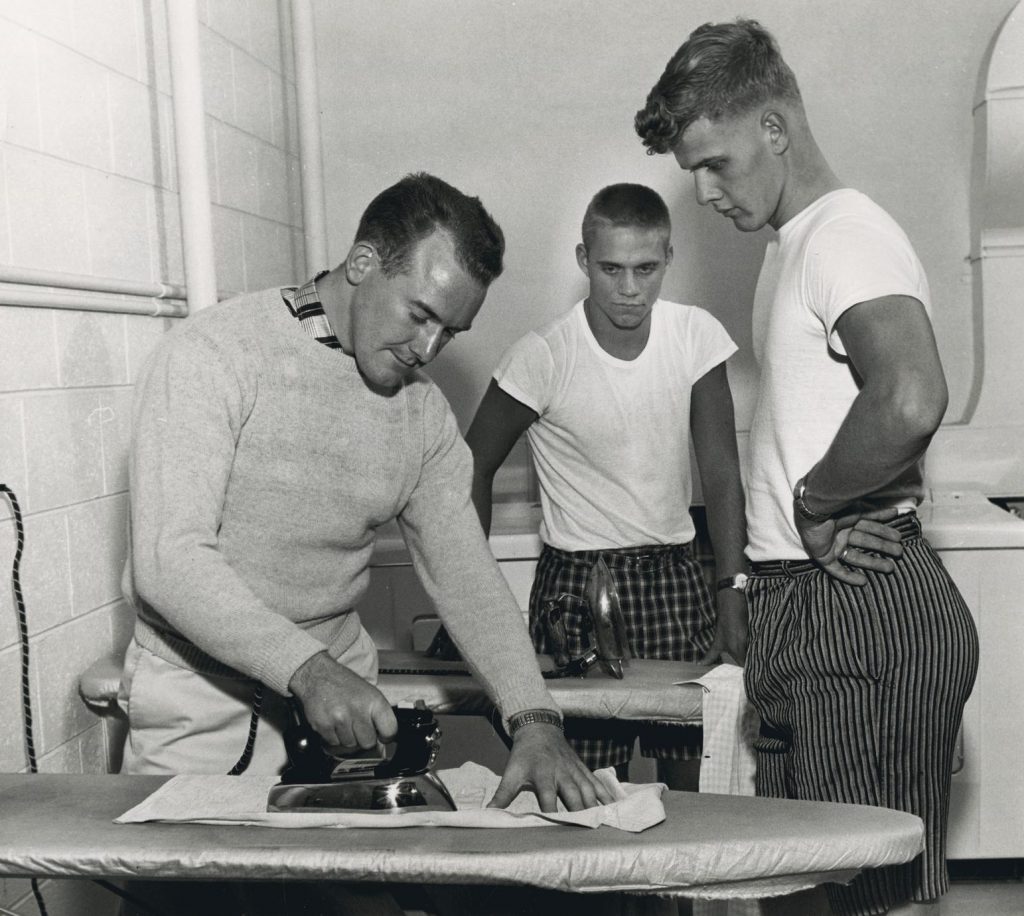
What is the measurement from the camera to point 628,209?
102 inches

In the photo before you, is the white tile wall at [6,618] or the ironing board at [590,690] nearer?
the white tile wall at [6,618]

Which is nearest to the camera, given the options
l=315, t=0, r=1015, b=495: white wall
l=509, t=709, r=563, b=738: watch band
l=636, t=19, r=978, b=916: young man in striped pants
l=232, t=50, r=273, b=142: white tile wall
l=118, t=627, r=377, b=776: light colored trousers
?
l=636, t=19, r=978, b=916: young man in striped pants

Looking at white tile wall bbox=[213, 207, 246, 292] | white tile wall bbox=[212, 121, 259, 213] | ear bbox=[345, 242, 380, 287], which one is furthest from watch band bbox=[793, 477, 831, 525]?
Result: white tile wall bbox=[212, 121, 259, 213]

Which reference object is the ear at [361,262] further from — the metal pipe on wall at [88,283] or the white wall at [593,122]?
the white wall at [593,122]

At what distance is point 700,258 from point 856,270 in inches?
75.5

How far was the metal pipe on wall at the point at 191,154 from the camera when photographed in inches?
103

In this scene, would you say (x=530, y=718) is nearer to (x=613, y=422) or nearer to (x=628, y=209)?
(x=613, y=422)

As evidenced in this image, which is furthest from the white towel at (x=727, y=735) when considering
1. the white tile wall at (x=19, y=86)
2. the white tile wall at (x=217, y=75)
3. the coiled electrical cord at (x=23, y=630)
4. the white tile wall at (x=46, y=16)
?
the white tile wall at (x=217, y=75)

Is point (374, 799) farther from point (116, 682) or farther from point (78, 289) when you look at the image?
point (78, 289)

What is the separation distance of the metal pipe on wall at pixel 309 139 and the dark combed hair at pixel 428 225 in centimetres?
168

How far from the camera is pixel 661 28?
350cm

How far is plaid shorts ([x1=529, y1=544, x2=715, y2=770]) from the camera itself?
8.34 feet

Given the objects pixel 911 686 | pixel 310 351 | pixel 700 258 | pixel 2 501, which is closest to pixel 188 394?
pixel 310 351

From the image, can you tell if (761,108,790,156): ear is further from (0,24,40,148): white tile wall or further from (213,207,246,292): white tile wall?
(213,207,246,292): white tile wall
